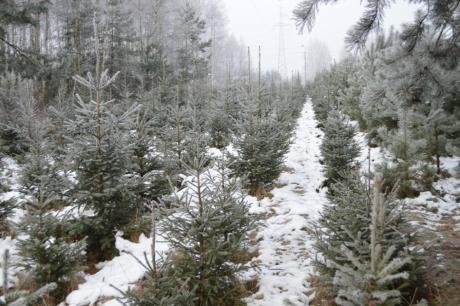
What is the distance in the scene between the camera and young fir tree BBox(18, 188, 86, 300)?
13.4 ft

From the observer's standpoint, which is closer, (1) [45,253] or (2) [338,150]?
(1) [45,253]

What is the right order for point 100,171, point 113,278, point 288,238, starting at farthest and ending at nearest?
point 288,238, point 100,171, point 113,278

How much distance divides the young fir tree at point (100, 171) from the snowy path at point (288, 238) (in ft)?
7.91

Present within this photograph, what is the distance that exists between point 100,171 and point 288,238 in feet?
10.7

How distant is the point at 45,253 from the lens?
411 cm

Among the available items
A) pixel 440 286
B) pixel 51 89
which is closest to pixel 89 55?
pixel 51 89

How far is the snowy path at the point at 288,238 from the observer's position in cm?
387

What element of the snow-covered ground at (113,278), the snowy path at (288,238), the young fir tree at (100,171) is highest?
the young fir tree at (100,171)

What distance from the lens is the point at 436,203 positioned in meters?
6.12

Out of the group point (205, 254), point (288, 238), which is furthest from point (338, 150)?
point (205, 254)

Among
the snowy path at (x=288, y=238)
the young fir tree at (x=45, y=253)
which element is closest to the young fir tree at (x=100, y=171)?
the young fir tree at (x=45, y=253)

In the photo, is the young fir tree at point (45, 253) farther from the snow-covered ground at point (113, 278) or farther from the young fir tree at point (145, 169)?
the young fir tree at point (145, 169)

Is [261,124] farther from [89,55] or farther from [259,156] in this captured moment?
[89,55]

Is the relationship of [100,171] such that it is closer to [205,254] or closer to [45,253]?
[45,253]
